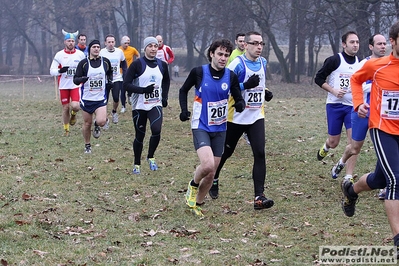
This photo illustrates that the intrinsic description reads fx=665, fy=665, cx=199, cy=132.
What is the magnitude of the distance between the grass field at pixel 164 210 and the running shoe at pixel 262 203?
0.38ft

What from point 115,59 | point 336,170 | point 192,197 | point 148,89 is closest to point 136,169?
point 148,89

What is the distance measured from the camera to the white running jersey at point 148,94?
988cm

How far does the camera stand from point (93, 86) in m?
11.7

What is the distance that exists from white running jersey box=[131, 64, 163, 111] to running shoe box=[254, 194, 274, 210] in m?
2.95

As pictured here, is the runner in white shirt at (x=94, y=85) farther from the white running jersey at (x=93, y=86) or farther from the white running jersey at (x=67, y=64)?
the white running jersey at (x=67, y=64)

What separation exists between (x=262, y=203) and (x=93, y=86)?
5124mm

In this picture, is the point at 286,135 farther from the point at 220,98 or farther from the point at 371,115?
the point at 371,115

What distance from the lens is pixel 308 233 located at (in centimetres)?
670

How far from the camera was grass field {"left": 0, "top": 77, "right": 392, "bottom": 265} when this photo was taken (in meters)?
6.10

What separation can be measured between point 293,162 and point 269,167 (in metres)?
0.64

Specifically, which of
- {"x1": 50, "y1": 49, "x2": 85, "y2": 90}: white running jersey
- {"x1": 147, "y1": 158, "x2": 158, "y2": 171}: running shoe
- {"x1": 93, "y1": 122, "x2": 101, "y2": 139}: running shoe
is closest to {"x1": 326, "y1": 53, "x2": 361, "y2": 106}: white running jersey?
{"x1": 147, "y1": 158, "x2": 158, "y2": 171}: running shoe

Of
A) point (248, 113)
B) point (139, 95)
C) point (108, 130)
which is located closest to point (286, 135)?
point (108, 130)

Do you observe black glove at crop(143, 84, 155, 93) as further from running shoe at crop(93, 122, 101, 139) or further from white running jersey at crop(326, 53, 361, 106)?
running shoe at crop(93, 122, 101, 139)

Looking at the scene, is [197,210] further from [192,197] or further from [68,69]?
[68,69]
